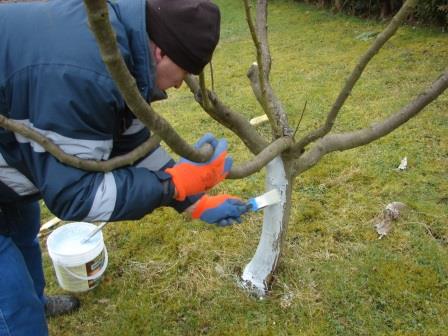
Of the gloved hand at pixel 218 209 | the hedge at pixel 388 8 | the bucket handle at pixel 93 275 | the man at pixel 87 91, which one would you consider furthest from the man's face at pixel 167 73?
the hedge at pixel 388 8

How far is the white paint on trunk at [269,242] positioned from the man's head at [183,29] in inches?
35.9

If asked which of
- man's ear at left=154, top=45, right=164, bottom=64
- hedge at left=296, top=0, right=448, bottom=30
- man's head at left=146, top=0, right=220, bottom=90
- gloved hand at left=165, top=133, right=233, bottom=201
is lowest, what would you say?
hedge at left=296, top=0, right=448, bottom=30

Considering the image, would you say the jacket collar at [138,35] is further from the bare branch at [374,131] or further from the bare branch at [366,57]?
the bare branch at [374,131]

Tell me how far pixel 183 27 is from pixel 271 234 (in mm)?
1304

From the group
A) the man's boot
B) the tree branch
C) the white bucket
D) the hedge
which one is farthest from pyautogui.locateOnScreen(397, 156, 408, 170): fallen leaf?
the hedge

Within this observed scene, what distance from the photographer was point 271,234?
97.8 inches

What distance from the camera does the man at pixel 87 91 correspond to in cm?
142

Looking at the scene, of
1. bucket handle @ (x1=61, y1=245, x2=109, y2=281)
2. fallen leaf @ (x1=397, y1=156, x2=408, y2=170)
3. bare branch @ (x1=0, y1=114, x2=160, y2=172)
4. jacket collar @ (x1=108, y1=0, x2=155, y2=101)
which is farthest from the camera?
fallen leaf @ (x1=397, y1=156, x2=408, y2=170)

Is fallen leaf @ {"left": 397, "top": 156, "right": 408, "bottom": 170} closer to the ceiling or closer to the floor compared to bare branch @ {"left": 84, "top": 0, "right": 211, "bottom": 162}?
closer to the floor

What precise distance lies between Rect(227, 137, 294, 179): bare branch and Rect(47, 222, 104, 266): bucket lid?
1.17 metres

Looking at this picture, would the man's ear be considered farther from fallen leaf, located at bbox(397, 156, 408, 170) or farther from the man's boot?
fallen leaf, located at bbox(397, 156, 408, 170)

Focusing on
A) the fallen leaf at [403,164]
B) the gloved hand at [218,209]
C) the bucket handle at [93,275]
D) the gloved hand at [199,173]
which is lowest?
the fallen leaf at [403,164]

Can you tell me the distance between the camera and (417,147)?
396 centimetres

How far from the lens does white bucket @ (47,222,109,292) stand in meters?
2.63
